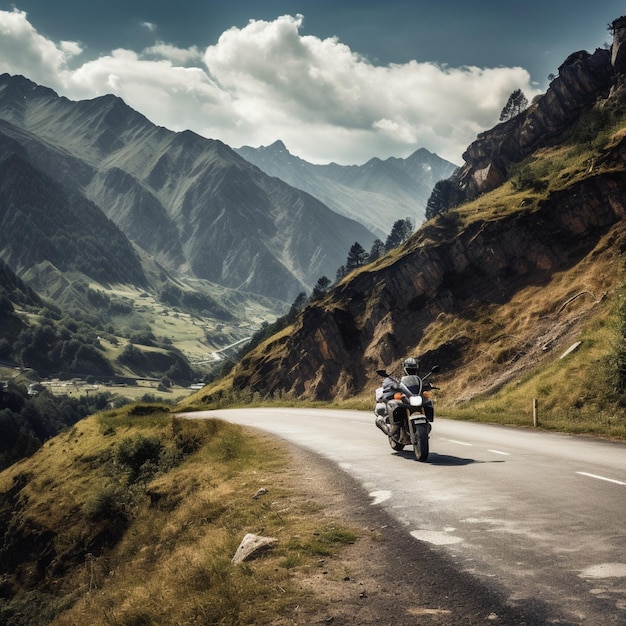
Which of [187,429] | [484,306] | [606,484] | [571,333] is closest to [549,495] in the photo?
[606,484]

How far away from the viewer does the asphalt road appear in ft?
17.1

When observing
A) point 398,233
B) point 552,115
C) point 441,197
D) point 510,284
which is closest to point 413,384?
point 510,284

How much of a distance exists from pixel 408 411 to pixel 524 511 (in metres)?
6.17

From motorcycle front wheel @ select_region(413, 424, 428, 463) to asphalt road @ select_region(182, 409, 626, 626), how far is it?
0.34 m

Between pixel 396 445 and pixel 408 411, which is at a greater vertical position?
pixel 408 411

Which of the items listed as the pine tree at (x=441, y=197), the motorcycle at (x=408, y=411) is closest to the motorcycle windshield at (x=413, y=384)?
the motorcycle at (x=408, y=411)

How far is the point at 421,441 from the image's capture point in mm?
13500

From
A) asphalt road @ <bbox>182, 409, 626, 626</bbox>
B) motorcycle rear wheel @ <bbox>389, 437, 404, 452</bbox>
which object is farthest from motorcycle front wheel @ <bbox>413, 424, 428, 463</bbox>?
motorcycle rear wheel @ <bbox>389, 437, 404, 452</bbox>

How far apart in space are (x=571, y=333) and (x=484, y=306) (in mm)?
19378

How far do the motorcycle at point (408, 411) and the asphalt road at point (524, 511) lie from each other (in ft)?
1.78

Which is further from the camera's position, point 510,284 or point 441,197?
point 441,197

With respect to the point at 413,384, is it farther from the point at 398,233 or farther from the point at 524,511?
the point at 398,233

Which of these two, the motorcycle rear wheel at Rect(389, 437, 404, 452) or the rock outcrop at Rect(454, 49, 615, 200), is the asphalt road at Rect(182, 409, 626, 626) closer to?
the motorcycle rear wheel at Rect(389, 437, 404, 452)

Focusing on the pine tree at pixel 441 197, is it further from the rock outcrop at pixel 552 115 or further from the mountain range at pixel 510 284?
the mountain range at pixel 510 284
